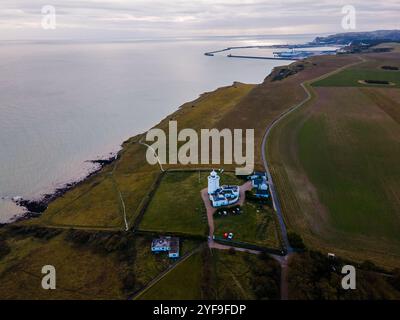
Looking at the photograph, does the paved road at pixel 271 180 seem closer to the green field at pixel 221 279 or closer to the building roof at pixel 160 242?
the green field at pixel 221 279

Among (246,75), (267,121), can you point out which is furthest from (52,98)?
(246,75)

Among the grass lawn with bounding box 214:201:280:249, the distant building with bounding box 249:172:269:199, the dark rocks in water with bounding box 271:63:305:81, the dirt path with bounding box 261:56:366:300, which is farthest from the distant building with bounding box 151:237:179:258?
the dark rocks in water with bounding box 271:63:305:81

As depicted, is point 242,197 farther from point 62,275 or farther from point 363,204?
point 62,275

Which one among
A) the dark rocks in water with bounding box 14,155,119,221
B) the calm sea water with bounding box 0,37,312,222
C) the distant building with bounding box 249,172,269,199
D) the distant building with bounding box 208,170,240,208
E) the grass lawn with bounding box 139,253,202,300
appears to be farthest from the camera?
the calm sea water with bounding box 0,37,312,222

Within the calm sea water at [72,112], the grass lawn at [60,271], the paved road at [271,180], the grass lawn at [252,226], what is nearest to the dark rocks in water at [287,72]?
the calm sea water at [72,112]

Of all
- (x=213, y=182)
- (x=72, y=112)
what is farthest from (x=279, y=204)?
(x=72, y=112)

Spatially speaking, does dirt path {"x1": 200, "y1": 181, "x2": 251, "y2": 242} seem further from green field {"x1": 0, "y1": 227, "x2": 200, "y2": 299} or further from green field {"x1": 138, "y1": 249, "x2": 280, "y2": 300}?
green field {"x1": 138, "y1": 249, "x2": 280, "y2": 300}
